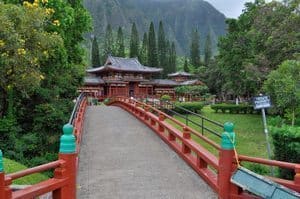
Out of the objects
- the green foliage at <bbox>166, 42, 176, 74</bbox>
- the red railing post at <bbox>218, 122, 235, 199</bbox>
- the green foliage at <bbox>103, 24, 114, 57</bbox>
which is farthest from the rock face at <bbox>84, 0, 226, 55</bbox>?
the red railing post at <bbox>218, 122, 235, 199</bbox>

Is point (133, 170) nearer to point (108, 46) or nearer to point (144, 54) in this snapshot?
point (144, 54)

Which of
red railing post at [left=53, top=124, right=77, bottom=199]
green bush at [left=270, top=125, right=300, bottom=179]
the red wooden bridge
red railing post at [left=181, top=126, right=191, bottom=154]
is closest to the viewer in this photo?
the red wooden bridge

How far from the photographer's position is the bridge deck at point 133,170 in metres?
7.75

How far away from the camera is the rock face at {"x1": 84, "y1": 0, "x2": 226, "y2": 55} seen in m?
159

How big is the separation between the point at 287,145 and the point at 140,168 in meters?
4.54

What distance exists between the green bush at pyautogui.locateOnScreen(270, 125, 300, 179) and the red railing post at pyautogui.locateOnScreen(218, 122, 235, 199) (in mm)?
4440

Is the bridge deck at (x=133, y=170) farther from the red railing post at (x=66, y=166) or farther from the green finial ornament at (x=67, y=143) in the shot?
the green finial ornament at (x=67, y=143)

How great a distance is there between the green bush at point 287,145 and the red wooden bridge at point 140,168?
260cm

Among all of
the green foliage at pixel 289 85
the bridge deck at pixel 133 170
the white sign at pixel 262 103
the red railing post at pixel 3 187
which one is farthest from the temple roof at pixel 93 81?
the red railing post at pixel 3 187

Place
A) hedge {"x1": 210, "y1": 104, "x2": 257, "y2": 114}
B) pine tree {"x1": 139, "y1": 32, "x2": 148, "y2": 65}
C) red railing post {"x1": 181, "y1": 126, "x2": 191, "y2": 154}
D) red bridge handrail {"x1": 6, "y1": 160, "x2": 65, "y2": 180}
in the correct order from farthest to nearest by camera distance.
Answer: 1. pine tree {"x1": 139, "y1": 32, "x2": 148, "y2": 65}
2. hedge {"x1": 210, "y1": 104, "x2": 257, "y2": 114}
3. red railing post {"x1": 181, "y1": 126, "x2": 191, "y2": 154}
4. red bridge handrail {"x1": 6, "y1": 160, "x2": 65, "y2": 180}

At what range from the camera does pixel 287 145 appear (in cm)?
1138

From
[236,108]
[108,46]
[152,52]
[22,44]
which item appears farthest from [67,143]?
[108,46]

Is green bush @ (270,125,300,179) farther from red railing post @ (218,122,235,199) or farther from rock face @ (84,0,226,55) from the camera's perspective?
rock face @ (84,0,226,55)

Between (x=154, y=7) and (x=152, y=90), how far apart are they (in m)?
121
